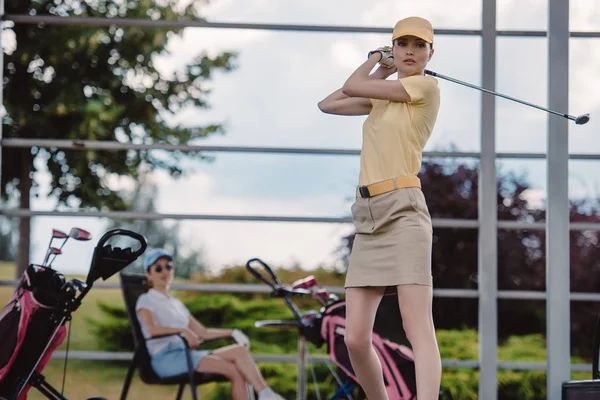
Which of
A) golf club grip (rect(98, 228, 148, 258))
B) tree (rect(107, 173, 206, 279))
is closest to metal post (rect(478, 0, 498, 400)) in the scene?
golf club grip (rect(98, 228, 148, 258))

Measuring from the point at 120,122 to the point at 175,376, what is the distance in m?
3.40

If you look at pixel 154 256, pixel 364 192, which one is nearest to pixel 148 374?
pixel 154 256

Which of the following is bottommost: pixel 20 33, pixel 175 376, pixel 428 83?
pixel 175 376

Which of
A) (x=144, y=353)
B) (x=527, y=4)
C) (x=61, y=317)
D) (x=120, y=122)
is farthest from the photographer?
(x=120, y=122)

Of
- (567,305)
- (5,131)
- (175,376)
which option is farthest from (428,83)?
(5,131)

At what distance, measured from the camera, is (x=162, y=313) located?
3.99 m

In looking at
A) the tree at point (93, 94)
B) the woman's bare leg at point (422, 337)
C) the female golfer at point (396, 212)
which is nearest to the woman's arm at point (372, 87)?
the female golfer at point (396, 212)

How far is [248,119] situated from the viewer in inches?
252

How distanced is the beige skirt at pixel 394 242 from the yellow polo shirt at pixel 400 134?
0.22 ft

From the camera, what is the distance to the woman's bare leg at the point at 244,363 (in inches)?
150

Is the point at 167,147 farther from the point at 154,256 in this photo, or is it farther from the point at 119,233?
the point at 119,233

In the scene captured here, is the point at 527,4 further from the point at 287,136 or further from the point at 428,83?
the point at 428,83

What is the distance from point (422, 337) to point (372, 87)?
69cm

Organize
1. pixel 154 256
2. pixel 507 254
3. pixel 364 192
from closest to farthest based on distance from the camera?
pixel 364 192, pixel 154 256, pixel 507 254
